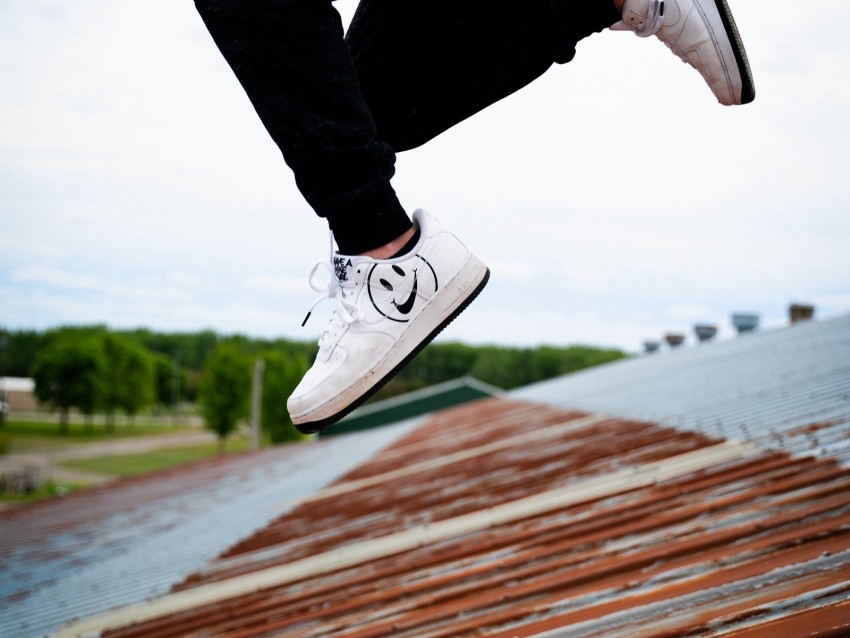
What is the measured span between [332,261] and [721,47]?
98 centimetres

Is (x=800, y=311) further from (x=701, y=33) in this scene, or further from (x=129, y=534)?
(x=701, y=33)

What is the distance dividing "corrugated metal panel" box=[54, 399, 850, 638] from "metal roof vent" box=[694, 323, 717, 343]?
1414cm

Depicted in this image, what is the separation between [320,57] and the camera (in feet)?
4.80

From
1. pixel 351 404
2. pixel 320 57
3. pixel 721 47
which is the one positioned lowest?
pixel 351 404

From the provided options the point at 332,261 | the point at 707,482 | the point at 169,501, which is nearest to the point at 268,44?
the point at 332,261

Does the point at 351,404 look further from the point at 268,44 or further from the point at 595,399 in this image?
the point at 595,399

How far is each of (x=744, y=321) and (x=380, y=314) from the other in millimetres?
16136

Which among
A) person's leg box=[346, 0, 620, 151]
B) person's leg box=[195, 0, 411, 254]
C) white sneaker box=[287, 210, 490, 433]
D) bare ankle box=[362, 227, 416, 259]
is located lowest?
white sneaker box=[287, 210, 490, 433]

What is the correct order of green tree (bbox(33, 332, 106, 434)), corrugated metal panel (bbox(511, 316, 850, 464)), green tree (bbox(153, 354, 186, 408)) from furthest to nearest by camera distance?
green tree (bbox(153, 354, 186, 408)), green tree (bbox(33, 332, 106, 434)), corrugated metal panel (bbox(511, 316, 850, 464))

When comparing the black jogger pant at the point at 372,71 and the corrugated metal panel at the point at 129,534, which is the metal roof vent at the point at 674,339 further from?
the black jogger pant at the point at 372,71

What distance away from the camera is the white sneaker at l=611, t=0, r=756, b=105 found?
1.77m

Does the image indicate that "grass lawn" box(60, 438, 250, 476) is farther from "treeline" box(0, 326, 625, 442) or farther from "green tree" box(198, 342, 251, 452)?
"treeline" box(0, 326, 625, 442)

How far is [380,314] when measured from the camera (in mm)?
1751

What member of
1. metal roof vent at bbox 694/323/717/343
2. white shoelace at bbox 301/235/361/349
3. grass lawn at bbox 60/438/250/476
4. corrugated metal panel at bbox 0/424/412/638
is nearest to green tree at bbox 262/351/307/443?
grass lawn at bbox 60/438/250/476
